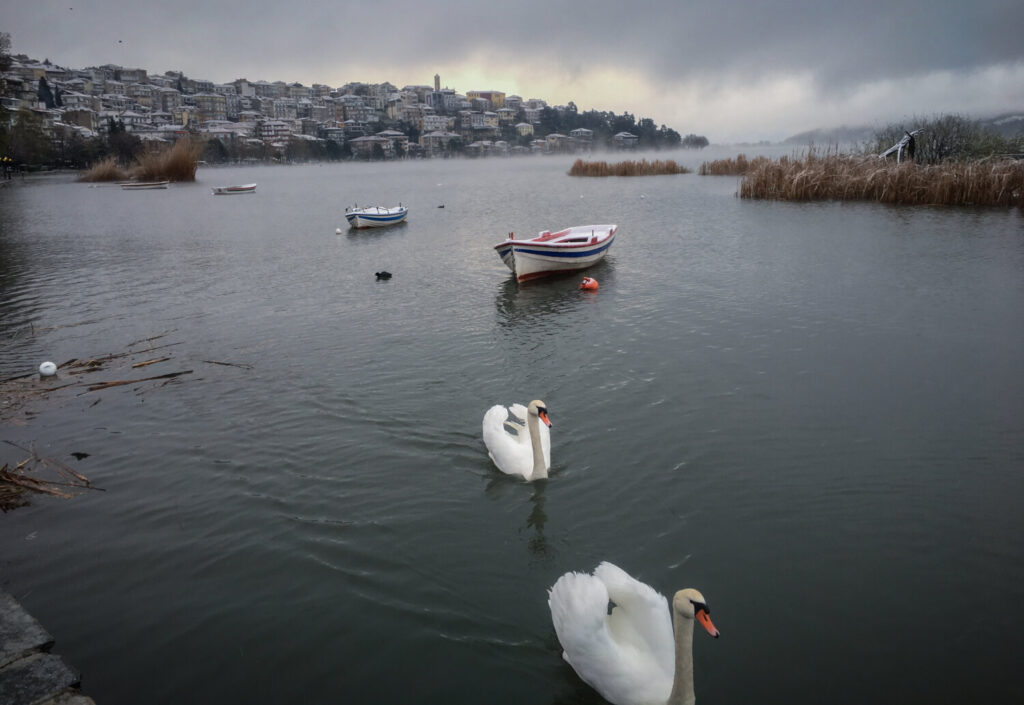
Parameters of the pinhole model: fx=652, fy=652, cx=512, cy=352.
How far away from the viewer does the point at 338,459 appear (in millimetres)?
9148

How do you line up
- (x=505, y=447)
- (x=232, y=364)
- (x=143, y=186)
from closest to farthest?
(x=505, y=447) < (x=232, y=364) < (x=143, y=186)

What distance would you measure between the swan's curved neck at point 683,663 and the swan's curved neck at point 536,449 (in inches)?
139

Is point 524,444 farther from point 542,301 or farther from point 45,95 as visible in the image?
point 45,95

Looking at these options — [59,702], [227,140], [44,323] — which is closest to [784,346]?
[59,702]

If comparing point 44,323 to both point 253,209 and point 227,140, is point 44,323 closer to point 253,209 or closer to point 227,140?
point 253,209

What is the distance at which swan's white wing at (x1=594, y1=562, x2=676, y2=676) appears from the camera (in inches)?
210

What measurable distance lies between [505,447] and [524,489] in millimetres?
632

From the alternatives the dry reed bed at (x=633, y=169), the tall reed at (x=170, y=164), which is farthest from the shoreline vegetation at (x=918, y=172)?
the tall reed at (x=170, y=164)

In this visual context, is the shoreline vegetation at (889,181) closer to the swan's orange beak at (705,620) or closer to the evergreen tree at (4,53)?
the swan's orange beak at (705,620)

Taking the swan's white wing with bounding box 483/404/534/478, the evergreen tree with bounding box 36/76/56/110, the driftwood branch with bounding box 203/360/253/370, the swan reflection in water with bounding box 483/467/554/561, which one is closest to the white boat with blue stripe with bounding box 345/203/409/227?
the driftwood branch with bounding box 203/360/253/370

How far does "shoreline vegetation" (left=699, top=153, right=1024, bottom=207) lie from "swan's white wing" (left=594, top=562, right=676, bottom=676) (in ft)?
106

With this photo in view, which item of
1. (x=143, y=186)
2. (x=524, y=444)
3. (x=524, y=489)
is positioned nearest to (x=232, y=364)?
(x=524, y=444)

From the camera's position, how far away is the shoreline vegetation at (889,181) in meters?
29.1

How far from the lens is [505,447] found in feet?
28.4
